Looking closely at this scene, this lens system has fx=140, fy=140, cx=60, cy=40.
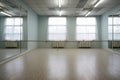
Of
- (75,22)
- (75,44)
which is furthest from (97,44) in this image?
(75,22)

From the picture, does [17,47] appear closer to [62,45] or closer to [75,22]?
[62,45]

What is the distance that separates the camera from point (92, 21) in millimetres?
14695

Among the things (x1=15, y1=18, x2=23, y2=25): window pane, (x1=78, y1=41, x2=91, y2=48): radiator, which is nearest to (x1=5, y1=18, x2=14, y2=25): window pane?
(x1=15, y1=18, x2=23, y2=25): window pane

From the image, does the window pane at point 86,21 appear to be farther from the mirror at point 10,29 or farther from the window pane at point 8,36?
the window pane at point 8,36

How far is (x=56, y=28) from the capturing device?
48.1 feet

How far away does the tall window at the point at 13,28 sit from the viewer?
6.81m

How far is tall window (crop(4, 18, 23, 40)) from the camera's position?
6.81 meters

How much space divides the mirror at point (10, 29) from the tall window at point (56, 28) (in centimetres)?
551

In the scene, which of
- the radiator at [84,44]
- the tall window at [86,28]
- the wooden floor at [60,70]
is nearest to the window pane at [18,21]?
the wooden floor at [60,70]

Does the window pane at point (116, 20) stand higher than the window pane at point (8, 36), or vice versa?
the window pane at point (116, 20)

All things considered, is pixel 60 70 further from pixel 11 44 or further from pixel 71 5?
pixel 71 5

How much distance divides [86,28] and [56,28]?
315cm

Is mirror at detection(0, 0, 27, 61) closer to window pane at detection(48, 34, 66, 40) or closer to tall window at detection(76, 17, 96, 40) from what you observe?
window pane at detection(48, 34, 66, 40)

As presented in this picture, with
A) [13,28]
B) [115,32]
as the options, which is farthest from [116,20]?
[13,28]
